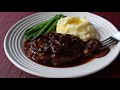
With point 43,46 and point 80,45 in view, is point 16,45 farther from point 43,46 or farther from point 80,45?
point 80,45

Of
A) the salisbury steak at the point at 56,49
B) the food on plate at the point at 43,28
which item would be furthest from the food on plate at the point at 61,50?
the food on plate at the point at 43,28

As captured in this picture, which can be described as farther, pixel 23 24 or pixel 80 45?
pixel 23 24

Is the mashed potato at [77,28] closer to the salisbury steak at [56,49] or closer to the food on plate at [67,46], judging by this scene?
the food on plate at [67,46]

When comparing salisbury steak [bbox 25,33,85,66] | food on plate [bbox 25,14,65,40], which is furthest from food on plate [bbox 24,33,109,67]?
food on plate [bbox 25,14,65,40]

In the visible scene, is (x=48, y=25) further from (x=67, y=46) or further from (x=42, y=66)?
(x=42, y=66)

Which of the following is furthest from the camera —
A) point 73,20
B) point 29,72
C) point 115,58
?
point 73,20
